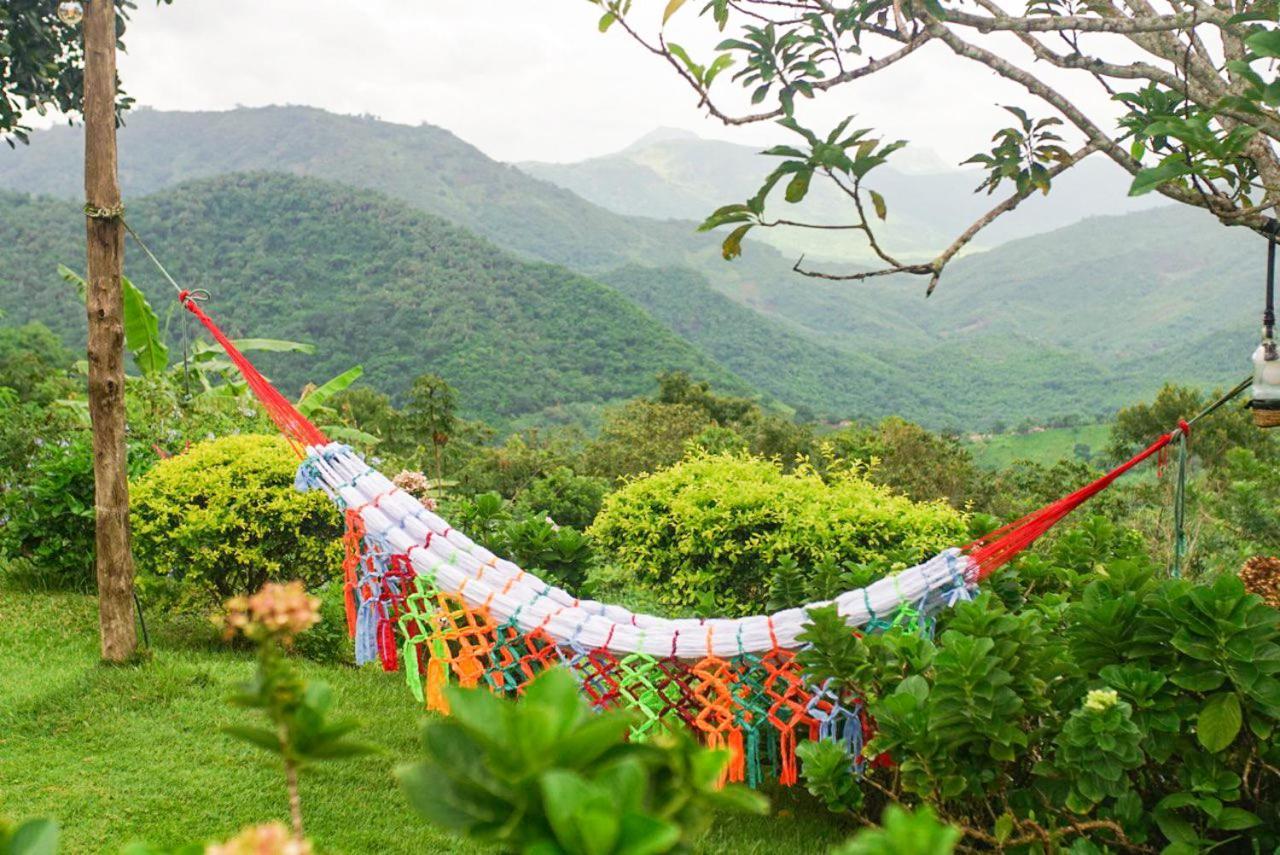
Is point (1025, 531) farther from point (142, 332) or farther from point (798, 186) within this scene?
point (142, 332)

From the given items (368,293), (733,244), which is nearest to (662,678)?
(733,244)

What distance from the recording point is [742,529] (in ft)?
11.4

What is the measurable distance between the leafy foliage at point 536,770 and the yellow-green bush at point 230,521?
10.0ft

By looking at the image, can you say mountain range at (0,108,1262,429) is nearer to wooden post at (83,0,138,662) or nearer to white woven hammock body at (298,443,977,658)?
wooden post at (83,0,138,662)

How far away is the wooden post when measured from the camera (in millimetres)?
2883

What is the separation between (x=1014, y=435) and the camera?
23.8m

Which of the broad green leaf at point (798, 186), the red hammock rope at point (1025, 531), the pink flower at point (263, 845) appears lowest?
the red hammock rope at point (1025, 531)

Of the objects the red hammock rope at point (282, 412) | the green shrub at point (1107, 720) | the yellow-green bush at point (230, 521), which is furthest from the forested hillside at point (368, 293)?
the green shrub at point (1107, 720)

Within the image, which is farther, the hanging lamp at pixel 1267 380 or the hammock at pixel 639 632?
the hammock at pixel 639 632

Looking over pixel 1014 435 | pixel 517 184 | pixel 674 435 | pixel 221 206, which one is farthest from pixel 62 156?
pixel 674 435

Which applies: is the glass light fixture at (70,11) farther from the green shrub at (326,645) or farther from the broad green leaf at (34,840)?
the broad green leaf at (34,840)

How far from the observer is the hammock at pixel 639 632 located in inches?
90.6

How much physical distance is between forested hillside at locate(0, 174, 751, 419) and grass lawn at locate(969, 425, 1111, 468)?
23.1ft

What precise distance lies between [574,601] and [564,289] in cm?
2848
